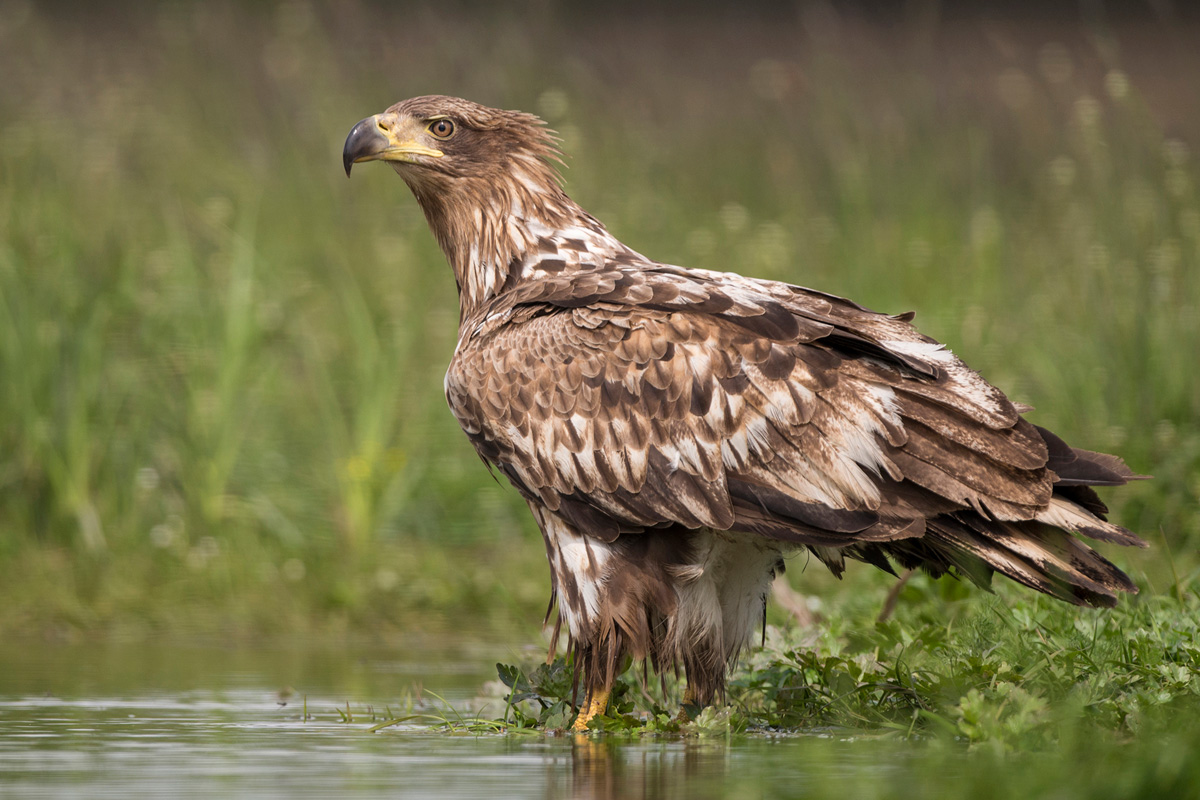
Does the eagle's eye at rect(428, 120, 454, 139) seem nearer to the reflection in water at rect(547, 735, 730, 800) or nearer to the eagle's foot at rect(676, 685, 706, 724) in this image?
the eagle's foot at rect(676, 685, 706, 724)

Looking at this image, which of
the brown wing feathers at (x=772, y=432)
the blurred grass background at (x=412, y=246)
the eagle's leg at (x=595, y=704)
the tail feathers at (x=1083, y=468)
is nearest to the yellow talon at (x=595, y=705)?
the eagle's leg at (x=595, y=704)

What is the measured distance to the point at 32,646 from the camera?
279 inches

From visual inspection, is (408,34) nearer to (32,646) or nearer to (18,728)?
(32,646)

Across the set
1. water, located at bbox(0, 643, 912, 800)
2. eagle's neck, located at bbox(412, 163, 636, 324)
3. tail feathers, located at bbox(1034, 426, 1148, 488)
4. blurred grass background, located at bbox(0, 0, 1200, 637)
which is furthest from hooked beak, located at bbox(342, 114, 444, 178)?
tail feathers, located at bbox(1034, 426, 1148, 488)

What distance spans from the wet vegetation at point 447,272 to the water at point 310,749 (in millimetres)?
557

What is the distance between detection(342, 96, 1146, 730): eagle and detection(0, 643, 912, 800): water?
0.60m

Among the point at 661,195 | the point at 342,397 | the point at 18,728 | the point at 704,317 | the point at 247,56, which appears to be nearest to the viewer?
the point at 18,728

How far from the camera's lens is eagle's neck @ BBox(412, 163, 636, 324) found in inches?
227

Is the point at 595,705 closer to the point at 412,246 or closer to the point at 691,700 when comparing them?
the point at 691,700

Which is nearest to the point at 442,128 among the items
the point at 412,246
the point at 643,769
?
the point at 643,769

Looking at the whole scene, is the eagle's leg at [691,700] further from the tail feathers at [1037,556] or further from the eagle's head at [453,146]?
the eagle's head at [453,146]

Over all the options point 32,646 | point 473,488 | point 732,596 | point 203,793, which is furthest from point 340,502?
point 203,793

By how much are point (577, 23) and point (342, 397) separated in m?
4.42

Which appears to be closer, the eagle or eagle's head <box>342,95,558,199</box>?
the eagle
